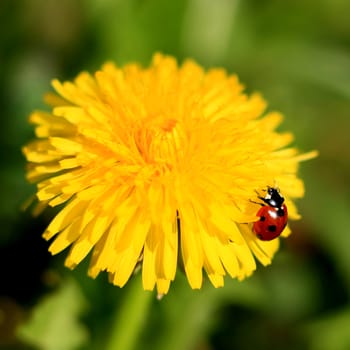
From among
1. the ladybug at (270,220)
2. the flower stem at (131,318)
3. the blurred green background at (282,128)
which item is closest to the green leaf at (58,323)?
the blurred green background at (282,128)

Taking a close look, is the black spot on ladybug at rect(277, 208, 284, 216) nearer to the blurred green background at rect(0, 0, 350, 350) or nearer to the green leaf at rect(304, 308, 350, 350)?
the blurred green background at rect(0, 0, 350, 350)

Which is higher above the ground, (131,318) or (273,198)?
(273,198)

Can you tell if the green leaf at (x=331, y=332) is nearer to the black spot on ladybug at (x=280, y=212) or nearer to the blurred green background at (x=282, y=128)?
the blurred green background at (x=282, y=128)

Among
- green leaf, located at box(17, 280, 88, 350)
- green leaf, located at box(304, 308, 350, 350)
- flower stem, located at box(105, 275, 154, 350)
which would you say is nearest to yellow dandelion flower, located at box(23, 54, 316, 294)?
flower stem, located at box(105, 275, 154, 350)

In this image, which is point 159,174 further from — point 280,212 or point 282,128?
point 282,128

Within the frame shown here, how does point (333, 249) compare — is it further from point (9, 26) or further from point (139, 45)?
point (9, 26)

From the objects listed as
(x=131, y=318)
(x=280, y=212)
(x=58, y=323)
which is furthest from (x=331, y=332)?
(x=58, y=323)
